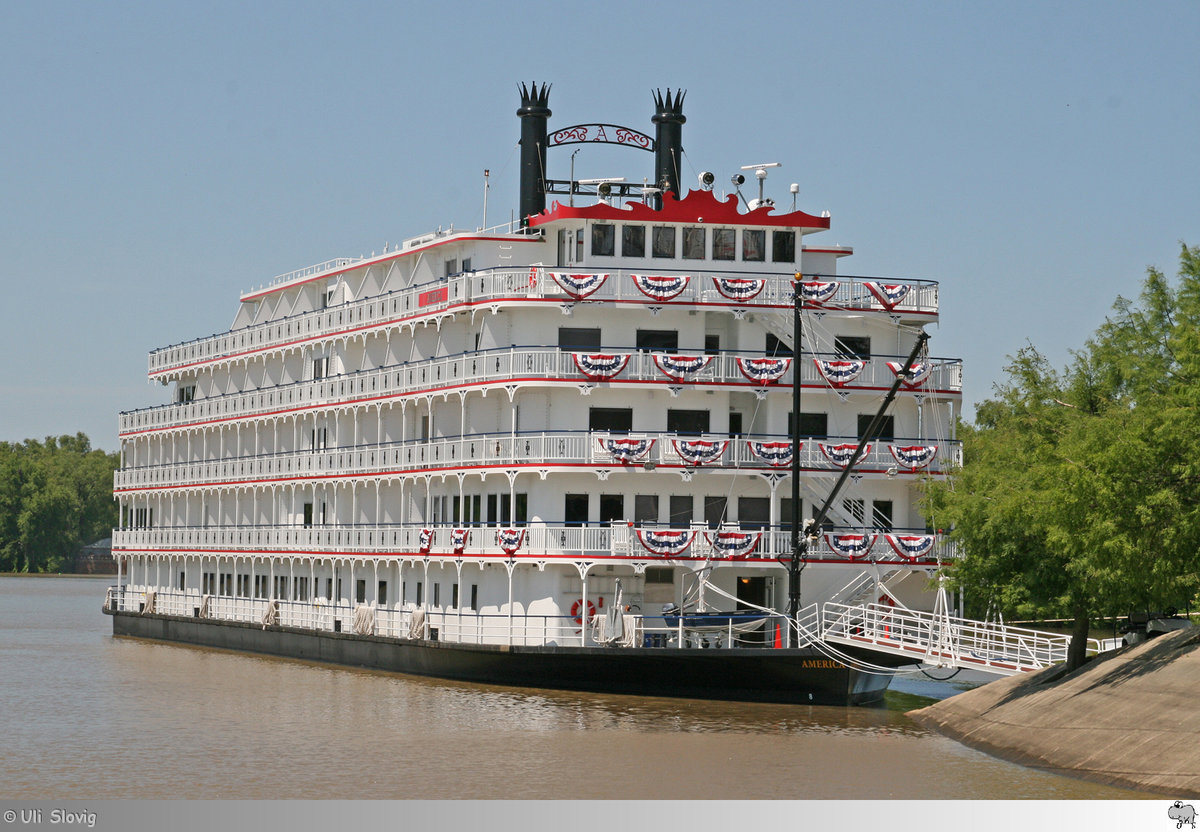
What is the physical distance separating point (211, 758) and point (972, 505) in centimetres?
1679

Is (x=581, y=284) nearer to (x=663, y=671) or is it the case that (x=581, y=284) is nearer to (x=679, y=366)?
(x=679, y=366)

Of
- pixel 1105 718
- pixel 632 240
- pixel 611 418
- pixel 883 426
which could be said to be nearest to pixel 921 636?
pixel 883 426

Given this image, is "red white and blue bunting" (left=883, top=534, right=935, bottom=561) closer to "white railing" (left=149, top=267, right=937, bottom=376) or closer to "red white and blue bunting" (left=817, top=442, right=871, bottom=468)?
"red white and blue bunting" (left=817, top=442, right=871, bottom=468)

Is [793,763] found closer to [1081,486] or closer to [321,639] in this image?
[1081,486]

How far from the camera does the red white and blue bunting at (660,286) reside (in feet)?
150

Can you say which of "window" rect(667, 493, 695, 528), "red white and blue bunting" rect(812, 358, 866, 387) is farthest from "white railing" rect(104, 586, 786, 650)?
"red white and blue bunting" rect(812, 358, 866, 387)

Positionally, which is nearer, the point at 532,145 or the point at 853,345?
the point at 853,345

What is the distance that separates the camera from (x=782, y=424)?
46.5 metres

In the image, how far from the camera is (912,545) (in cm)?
4450

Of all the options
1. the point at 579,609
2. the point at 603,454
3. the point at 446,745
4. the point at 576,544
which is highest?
the point at 603,454

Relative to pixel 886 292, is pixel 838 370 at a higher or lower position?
lower

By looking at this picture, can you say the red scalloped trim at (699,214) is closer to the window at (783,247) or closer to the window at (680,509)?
the window at (783,247)

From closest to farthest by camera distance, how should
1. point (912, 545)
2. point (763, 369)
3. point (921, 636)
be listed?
point (912, 545), point (921, 636), point (763, 369)

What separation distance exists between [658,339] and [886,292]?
18.8ft
